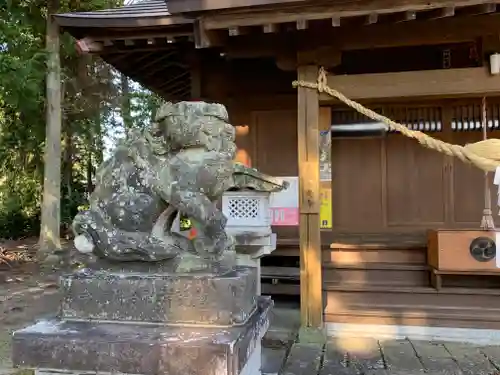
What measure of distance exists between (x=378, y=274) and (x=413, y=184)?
1.78 meters

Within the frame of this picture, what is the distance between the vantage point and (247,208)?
5340mm

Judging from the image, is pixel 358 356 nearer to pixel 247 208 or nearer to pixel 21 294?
pixel 247 208

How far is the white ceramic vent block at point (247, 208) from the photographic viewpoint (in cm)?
531

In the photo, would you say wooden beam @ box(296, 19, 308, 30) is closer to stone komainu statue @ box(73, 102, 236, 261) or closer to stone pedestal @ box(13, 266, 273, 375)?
stone komainu statue @ box(73, 102, 236, 261)

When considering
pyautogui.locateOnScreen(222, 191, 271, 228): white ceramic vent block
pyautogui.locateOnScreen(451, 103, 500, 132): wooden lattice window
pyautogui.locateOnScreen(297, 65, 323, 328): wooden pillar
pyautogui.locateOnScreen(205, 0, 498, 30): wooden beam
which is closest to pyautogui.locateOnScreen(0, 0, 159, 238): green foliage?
pyautogui.locateOnScreen(222, 191, 271, 228): white ceramic vent block

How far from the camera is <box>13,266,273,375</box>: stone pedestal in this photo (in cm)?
179

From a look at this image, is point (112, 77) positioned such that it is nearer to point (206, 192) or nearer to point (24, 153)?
point (24, 153)

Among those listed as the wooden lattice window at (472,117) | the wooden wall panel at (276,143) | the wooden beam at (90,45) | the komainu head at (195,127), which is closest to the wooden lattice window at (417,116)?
the wooden lattice window at (472,117)

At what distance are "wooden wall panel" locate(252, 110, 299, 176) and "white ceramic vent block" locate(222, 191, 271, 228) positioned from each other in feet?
5.76

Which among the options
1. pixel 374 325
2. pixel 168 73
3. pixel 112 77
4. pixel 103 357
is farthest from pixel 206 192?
pixel 112 77

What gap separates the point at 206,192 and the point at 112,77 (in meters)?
15.7

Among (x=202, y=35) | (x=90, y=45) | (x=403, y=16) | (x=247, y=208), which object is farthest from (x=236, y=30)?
(x=90, y=45)

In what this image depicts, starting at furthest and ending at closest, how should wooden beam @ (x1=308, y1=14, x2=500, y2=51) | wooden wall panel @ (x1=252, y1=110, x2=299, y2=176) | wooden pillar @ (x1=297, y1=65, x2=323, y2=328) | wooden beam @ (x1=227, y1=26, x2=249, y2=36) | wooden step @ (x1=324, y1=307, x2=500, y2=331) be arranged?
wooden wall panel @ (x1=252, y1=110, x2=299, y2=176) < wooden step @ (x1=324, y1=307, x2=500, y2=331) < wooden pillar @ (x1=297, y1=65, x2=323, y2=328) < wooden beam @ (x1=308, y1=14, x2=500, y2=51) < wooden beam @ (x1=227, y1=26, x2=249, y2=36)

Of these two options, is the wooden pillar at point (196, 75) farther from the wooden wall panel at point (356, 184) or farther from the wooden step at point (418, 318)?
the wooden step at point (418, 318)
